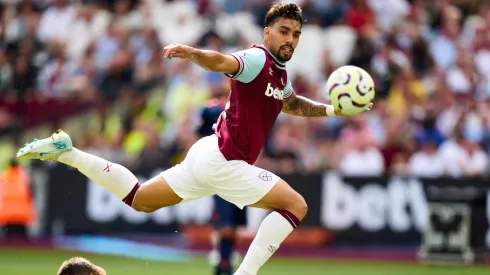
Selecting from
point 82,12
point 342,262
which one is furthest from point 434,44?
point 82,12

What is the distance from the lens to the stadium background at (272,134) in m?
16.3

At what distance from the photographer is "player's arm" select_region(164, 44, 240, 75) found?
750 centimetres

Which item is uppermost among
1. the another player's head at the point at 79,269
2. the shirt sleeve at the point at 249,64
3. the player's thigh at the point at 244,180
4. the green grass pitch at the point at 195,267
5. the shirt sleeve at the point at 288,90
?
the shirt sleeve at the point at 249,64

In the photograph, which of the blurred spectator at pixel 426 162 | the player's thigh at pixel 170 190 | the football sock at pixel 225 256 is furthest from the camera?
the blurred spectator at pixel 426 162

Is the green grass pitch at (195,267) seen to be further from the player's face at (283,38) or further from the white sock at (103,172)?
the player's face at (283,38)

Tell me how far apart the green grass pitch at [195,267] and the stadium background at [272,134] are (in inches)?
1.7

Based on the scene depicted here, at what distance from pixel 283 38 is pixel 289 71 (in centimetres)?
1038

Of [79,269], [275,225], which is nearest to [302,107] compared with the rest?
[275,225]

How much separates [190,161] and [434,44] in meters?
11.5

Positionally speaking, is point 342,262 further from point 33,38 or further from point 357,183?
point 33,38

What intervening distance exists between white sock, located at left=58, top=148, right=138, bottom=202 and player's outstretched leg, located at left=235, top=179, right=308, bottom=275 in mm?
1270

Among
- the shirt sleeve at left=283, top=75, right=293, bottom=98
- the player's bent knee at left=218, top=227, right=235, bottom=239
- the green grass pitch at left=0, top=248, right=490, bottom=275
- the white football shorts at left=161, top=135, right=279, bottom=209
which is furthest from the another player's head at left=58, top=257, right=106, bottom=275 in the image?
the green grass pitch at left=0, top=248, right=490, bottom=275

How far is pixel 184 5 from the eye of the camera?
20.4 meters

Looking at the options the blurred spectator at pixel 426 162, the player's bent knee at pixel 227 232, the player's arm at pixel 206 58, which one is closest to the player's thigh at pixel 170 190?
the player's arm at pixel 206 58
